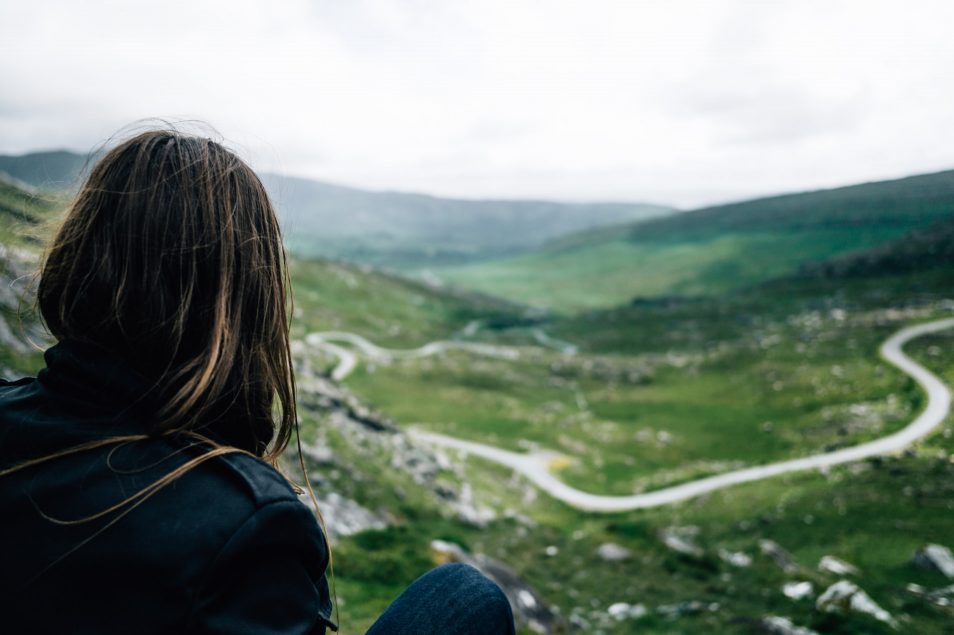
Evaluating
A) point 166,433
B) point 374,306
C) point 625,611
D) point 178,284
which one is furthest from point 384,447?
point 374,306

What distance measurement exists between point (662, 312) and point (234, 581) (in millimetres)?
143658

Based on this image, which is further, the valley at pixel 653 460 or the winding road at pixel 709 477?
the winding road at pixel 709 477

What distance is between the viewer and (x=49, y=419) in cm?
283

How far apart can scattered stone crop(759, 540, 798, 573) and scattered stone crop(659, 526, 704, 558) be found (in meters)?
2.54

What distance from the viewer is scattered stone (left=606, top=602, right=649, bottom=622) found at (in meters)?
18.4

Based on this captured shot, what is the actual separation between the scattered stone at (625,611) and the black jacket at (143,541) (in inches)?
712

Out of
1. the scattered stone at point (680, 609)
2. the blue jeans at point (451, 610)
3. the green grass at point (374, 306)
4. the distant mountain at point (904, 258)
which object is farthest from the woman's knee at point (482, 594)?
the distant mountain at point (904, 258)

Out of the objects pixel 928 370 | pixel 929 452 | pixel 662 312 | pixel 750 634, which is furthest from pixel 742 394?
pixel 662 312

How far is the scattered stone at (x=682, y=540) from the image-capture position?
993 inches

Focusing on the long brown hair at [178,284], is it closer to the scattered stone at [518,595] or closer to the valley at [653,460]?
the valley at [653,460]

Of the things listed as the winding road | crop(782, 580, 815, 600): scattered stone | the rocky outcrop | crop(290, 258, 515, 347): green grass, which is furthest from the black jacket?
crop(290, 258, 515, 347): green grass

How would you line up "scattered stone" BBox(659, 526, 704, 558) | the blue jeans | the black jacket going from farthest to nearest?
"scattered stone" BBox(659, 526, 704, 558) → the blue jeans → the black jacket

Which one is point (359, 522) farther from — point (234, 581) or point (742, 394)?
point (742, 394)

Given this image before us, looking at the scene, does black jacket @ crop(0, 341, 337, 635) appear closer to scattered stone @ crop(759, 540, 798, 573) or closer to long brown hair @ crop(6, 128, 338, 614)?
long brown hair @ crop(6, 128, 338, 614)
